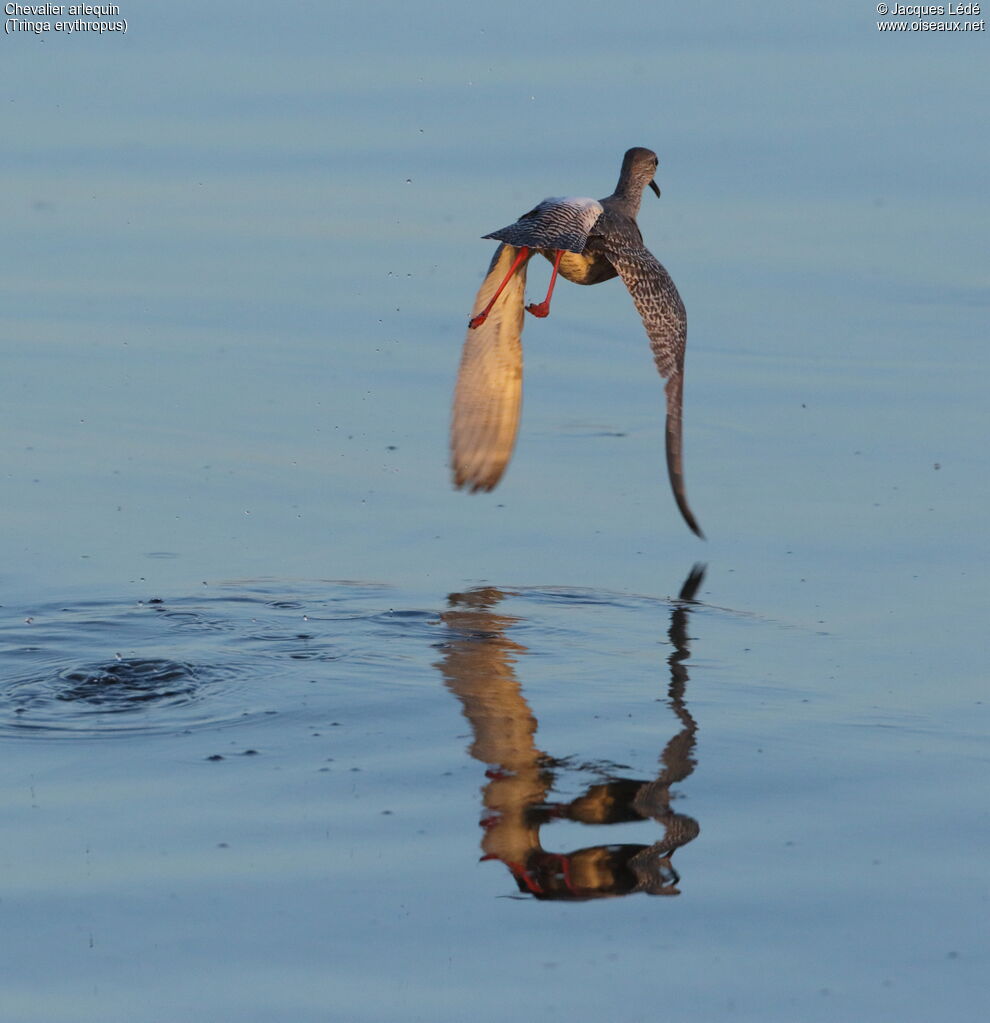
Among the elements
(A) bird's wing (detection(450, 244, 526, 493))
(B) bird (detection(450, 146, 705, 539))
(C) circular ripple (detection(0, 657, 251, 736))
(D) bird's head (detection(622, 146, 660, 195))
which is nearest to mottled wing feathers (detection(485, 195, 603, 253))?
(B) bird (detection(450, 146, 705, 539))

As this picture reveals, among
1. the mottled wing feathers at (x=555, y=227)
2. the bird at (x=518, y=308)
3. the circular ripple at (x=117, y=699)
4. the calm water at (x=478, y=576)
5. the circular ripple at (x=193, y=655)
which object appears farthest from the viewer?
the bird at (x=518, y=308)

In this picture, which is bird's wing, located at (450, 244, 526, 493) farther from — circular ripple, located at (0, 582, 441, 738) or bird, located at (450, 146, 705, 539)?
circular ripple, located at (0, 582, 441, 738)

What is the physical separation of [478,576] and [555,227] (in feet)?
5.90

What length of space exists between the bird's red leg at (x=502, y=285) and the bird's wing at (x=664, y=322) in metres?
0.43

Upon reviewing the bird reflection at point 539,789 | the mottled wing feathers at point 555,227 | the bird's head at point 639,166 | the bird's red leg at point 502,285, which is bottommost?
the bird reflection at point 539,789

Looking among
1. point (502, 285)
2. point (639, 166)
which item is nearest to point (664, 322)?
point (502, 285)

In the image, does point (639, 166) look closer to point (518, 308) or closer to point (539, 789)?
point (518, 308)

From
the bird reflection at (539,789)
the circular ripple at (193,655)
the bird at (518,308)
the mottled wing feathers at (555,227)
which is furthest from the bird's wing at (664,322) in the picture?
the circular ripple at (193,655)

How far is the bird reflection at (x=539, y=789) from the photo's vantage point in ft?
21.4

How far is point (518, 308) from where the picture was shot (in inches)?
388

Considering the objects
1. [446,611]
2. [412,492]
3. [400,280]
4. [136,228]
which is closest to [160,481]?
[412,492]

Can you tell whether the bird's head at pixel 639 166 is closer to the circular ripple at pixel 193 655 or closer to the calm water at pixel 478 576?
the calm water at pixel 478 576

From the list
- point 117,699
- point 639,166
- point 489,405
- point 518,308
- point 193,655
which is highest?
point 639,166

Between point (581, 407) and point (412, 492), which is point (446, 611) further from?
point (581, 407)
